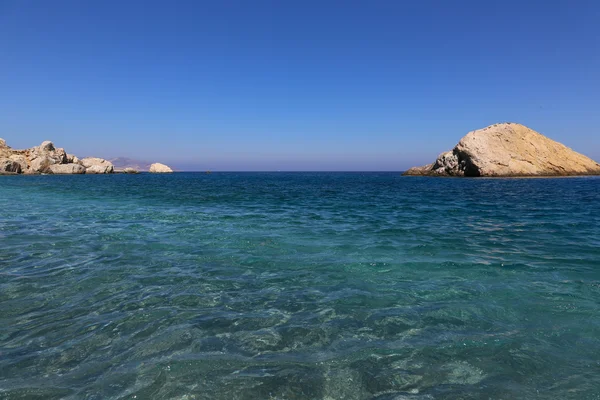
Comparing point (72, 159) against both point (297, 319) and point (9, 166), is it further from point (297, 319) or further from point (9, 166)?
point (297, 319)

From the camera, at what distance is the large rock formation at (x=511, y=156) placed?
3022 inches

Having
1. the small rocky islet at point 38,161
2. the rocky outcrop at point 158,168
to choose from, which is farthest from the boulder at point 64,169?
the rocky outcrop at point 158,168

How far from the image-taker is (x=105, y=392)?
3891 mm

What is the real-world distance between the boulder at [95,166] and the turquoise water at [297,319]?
415 feet

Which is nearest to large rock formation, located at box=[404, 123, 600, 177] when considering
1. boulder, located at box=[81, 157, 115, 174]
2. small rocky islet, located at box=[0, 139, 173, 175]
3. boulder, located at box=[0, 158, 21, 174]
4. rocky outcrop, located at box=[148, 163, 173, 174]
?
small rocky islet, located at box=[0, 139, 173, 175]

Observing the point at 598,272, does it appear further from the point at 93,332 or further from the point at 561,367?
the point at 93,332

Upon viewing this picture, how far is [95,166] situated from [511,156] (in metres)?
135

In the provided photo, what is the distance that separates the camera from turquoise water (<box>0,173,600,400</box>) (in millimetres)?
4152

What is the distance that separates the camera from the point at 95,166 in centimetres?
12025

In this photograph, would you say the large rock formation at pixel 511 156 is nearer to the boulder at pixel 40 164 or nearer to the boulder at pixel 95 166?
the boulder at pixel 95 166

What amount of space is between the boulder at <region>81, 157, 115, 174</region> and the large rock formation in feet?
391

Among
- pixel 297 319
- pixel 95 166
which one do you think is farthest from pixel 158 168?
pixel 297 319

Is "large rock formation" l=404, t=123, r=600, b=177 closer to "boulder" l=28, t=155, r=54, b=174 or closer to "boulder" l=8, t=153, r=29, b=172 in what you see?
"boulder" l=28, t=155, r=54, b=174

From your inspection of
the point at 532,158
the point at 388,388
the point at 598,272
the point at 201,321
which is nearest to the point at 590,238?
the point at 598,272
